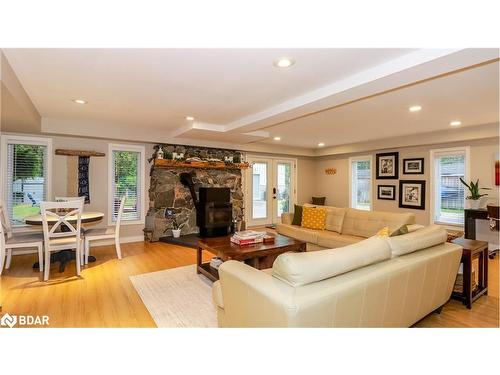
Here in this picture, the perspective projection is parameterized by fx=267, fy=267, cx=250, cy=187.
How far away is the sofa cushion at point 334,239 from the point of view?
3836mm

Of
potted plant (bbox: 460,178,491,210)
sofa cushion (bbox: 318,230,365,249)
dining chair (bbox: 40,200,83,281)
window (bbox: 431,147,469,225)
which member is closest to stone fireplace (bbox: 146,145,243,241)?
dining chair (bbox: 40,200,83,281)

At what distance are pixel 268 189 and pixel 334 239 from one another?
3.63m

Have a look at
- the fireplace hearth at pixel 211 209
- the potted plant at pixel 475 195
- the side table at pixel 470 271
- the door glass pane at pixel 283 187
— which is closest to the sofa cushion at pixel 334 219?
the side table at pixel 470 271

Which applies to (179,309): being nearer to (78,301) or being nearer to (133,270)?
(78,301)

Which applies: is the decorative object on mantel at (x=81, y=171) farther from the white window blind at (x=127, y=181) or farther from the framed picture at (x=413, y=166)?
the framed picture at (x=413, y=166)

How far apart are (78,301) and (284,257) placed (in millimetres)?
2401

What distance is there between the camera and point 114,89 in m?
3.06

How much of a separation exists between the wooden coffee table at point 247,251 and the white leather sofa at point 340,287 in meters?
0.95

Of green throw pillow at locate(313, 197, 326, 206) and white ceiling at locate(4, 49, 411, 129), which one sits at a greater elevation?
white ceiling at locate(4, 49, 411, 129)

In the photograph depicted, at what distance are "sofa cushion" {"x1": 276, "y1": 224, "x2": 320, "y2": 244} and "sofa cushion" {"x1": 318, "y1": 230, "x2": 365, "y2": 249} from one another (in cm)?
12

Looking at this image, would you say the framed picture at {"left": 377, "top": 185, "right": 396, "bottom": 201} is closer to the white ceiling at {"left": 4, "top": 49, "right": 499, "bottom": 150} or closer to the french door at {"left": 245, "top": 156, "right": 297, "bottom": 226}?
the white ceiling at {"left": 4, "top": 49, "right": 499, "bottom": 150}

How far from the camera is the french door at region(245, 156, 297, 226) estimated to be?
714cm

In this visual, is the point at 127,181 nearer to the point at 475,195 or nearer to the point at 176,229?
the point at 176,229
